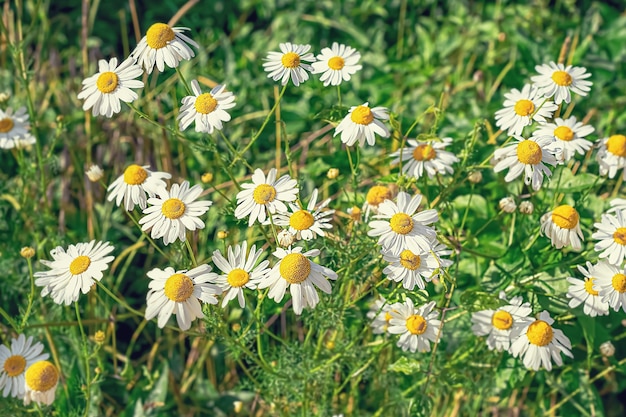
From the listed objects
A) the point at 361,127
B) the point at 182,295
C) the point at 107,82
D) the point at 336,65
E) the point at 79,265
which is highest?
the point at 336,65

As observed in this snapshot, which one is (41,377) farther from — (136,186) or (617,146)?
(617,146)

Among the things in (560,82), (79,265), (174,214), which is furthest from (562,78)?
(79,265)

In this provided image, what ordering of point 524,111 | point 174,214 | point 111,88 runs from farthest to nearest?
point 524,111 < point 111,88 < point 174,214

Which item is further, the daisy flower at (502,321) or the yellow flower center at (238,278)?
the daisy flower at (502,321)

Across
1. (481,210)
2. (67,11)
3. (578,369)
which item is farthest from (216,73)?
(578,369)

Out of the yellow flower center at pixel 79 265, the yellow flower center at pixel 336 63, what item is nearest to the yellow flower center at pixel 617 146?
the yellow flower center at pixel 336 63

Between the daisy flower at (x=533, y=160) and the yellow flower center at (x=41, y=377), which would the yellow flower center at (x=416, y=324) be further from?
the yellow flower center at (x=41, y=377)
